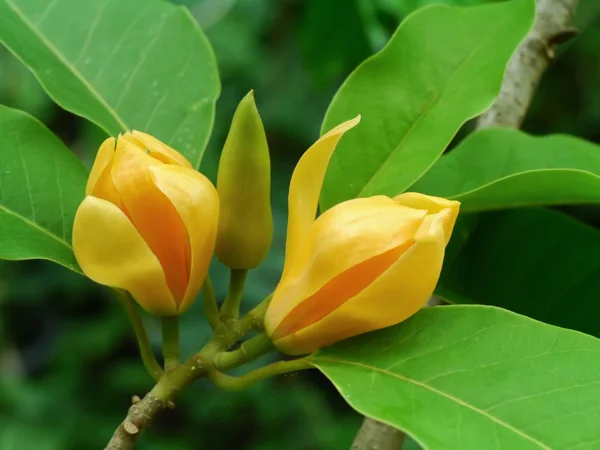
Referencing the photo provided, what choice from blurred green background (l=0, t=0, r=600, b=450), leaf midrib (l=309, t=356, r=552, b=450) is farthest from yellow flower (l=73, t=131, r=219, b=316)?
blurred green background (l=0, t=0, r=600, b=450)

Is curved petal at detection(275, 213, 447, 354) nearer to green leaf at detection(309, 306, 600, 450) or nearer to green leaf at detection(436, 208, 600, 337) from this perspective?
green leaf at detection(309, 306, 600, 450)

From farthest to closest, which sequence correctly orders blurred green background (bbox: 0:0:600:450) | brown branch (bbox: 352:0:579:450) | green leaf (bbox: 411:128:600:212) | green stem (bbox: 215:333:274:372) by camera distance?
blurred green background (bbox: 0:0:600:450)
brown branch (bbox: 352:0:579:450)
green leaf (bbox: 411:128:600:212)
green stem (bbox: 215:333:274:372)

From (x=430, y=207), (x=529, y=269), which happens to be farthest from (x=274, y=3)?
(x=430, y=207)

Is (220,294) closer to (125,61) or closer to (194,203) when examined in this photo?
(125,61)

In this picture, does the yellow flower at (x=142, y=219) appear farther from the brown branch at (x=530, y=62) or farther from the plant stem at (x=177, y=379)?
the brown branch at (x=530, y=62)

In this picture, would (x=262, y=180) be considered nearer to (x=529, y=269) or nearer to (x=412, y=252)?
(x=412, y=252)

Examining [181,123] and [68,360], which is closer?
[181,123]
